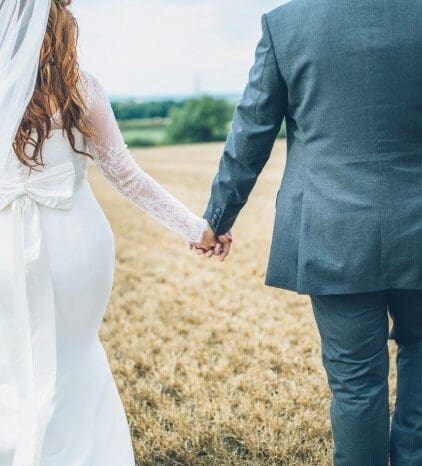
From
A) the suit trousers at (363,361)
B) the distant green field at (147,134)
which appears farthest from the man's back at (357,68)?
the distant green field at (147,134)

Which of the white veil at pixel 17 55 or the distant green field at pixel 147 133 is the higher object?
the white veil at pixel 17 55

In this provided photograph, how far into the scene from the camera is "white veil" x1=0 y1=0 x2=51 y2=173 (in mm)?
2754

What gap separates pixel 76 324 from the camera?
3.04 meters

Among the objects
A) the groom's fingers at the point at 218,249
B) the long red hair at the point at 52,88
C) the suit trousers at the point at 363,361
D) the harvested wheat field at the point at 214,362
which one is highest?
the long red hair at the point at 52,88

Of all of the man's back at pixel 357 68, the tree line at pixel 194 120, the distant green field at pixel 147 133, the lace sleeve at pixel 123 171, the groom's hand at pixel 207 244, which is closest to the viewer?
the man's back at pixel 357 68

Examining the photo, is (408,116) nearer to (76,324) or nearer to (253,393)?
(76,324)

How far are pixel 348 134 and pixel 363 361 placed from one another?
82 cm

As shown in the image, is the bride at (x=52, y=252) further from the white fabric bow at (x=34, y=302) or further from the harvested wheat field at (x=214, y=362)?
the harvested wheat field at (x=214, y=362)

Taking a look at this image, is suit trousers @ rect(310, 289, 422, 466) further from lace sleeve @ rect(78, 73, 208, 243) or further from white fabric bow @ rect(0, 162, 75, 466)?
white fabric bow @ rect(0, 162, 75, 466)

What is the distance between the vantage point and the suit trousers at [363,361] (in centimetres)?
281

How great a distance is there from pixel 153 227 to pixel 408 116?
708 centimetres

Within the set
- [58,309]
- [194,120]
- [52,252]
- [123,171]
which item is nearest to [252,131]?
[123,171]

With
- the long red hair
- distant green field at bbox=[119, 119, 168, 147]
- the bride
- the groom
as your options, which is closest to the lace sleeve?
the bride

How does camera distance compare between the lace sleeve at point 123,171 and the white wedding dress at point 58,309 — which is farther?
the lace sleeve at point 123,171
